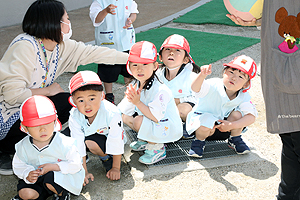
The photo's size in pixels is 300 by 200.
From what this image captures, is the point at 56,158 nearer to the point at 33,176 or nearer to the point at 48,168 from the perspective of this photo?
the point at 48,168

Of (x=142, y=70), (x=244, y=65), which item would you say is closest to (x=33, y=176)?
(x=142, y=70)

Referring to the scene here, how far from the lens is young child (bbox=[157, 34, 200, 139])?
10.2ft

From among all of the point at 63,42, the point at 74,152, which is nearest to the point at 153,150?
the point at 74,152

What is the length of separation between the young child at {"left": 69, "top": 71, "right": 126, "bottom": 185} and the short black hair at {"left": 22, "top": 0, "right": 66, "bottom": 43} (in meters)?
→ 0.52

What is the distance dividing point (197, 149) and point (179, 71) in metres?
0.85

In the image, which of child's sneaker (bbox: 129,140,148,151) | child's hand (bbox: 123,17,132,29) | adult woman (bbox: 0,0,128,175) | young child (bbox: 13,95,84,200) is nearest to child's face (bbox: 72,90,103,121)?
young child (bbox: 13,95,84,200)

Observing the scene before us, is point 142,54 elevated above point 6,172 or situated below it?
above

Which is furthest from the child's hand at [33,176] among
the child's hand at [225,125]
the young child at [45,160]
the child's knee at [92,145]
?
the child's hand at [225,125]

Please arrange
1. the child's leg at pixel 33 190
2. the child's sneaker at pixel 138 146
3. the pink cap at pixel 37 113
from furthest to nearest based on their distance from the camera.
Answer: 1. the child's sneaker at pixel 138 146
2. the child's leg at pixel 33 190
3. the pink cap at pixel 37 113

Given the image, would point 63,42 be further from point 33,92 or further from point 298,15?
point 298,15

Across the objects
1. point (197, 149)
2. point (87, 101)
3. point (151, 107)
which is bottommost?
point (197, 149)

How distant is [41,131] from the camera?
2.14 metres

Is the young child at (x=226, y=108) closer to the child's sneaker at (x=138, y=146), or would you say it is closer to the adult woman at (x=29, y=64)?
the child's sneaker at (x=138, y=146)

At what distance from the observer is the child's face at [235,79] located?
8.69ft
